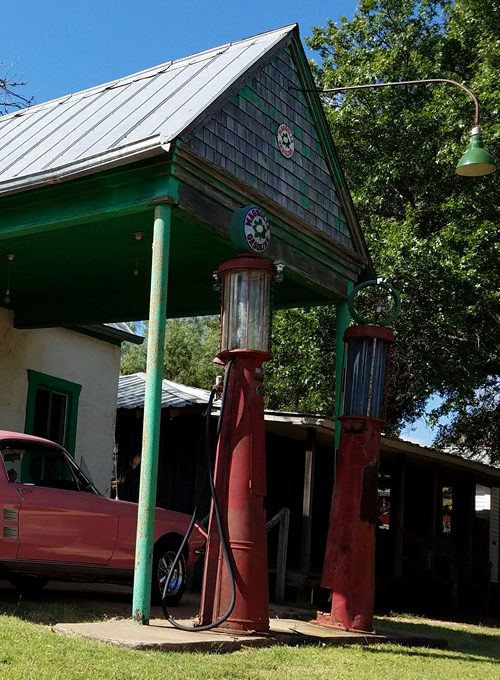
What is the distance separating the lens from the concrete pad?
7039mm

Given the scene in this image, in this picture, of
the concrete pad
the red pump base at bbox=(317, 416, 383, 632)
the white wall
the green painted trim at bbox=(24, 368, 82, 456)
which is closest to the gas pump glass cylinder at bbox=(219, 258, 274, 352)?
the red pump base at bbox=(317, 416, 383, 632)

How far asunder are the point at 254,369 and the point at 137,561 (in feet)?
6.55

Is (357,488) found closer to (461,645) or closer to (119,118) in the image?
(461,645)

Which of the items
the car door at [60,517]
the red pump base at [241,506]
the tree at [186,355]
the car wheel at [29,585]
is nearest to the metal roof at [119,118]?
the red pump base at [241,506]

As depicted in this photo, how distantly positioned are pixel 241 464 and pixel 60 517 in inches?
85.1

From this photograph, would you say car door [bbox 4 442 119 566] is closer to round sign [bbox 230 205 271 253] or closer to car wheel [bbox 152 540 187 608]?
car wheel [bbox 152 540 187 608]

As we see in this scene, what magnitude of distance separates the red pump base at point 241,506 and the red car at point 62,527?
1834 millimetres

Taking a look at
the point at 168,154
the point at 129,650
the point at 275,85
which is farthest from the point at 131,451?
the point at 129,650

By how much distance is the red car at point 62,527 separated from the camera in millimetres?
8867

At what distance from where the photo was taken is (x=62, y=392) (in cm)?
1566

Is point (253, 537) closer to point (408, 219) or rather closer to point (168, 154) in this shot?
point (168, 154)

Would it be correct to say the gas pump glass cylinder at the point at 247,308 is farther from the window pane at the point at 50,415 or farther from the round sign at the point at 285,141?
the window pane at the point at 50,415

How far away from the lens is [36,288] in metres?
13.3

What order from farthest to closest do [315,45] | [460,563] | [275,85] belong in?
1. [315,45]
2. [460,563]
3. [275,85]
